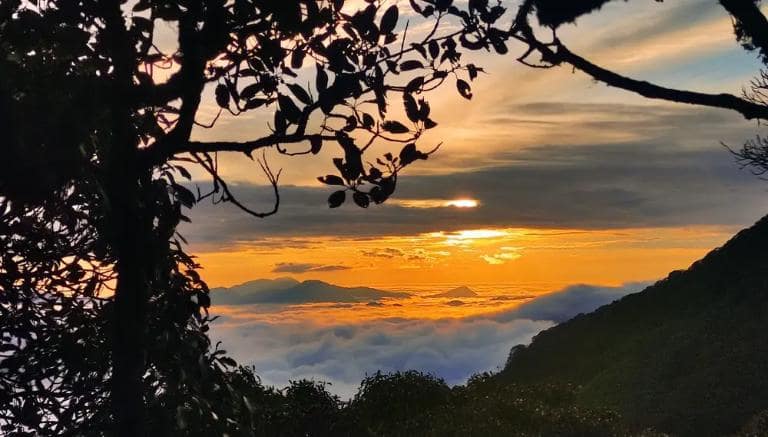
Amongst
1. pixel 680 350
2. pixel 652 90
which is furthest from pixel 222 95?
pixel 680 350

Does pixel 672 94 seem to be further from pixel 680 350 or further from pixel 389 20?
pixel 680 350

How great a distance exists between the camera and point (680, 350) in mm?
33875

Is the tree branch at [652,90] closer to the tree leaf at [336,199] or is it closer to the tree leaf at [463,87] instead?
the tree leaf at [463,87]

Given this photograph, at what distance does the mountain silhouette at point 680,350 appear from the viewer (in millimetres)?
27380

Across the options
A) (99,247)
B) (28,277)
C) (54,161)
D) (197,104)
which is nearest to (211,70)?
(197,104)

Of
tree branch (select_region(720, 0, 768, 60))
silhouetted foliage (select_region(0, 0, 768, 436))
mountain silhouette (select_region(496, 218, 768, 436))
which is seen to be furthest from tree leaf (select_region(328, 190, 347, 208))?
mountain silhouette (select_region(496, 218, 768, 436))

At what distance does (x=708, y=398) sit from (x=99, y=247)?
25.0 m

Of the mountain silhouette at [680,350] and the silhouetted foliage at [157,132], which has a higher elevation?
the silhouetted foliage at [157,132]

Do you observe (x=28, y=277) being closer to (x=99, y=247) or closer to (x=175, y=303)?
(x=99, y=247)

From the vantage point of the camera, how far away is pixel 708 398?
2772cm

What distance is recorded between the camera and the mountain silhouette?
27.4 meters

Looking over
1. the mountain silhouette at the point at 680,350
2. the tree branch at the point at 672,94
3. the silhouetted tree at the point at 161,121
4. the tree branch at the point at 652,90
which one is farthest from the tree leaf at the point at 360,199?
the mountain silhouette at the point at 680,350

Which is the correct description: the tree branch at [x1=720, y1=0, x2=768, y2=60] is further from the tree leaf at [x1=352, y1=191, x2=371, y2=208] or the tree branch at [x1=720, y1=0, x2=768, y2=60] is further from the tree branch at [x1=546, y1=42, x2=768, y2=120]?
the tree leaf at [x1=352, y1=191, x2=371, y2=208]

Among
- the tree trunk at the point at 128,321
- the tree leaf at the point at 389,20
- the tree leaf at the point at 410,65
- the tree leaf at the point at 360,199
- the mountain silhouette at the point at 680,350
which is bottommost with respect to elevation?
the mountain silhouette at the point at 680,350
